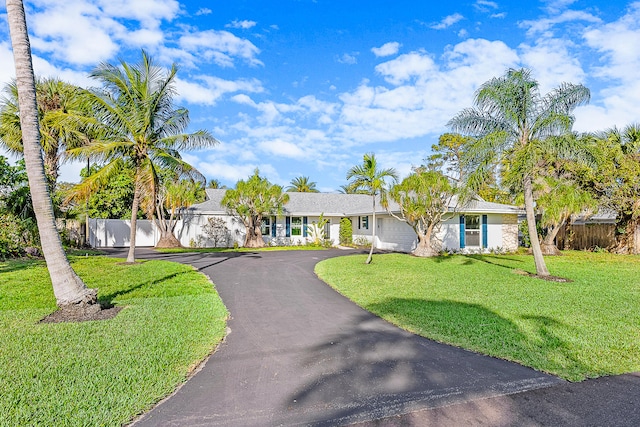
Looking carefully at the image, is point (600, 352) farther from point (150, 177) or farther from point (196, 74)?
point (196, 74)

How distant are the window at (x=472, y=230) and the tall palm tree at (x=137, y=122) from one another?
14.7 meters

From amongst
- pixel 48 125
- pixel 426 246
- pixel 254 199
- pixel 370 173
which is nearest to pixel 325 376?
pixel 370 173

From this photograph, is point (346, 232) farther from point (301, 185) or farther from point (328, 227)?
point (301, 185)

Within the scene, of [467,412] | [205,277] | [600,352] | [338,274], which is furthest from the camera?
[338,274]

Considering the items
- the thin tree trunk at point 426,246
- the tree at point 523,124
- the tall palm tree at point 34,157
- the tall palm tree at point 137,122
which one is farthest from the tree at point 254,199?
the tall palm tree at point 34,157

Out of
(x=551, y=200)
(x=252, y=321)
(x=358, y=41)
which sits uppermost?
(x=358, y=41)

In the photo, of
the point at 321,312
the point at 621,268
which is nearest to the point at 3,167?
the point at 321,312

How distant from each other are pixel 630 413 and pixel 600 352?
5.93 feet

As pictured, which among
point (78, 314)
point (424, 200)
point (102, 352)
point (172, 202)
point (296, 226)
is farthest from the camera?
point (296, 226)

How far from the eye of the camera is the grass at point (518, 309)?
16.4ft

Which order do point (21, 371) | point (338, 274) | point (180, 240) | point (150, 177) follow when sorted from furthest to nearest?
point (180, 240) < point (150, 177) < point (338, 274) < point (21, 371)

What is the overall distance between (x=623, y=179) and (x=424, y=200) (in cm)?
1079

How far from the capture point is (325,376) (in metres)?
4.27

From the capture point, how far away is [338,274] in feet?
39.8
